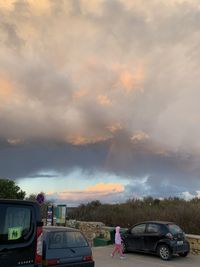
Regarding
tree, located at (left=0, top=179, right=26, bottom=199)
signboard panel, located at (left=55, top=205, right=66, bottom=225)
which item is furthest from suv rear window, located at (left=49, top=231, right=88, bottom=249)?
tree, located at (left=0, top=179, right=26, bottom=199)

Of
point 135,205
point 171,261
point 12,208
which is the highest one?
point 135,205

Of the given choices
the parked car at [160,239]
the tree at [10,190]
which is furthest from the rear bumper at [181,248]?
the tree at [10,190]

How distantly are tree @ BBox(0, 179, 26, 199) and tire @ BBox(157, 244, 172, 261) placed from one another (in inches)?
908

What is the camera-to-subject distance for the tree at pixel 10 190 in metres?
39.8

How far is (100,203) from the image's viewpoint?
145ft

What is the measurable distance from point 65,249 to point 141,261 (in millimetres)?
7787

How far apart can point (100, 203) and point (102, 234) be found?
17146 millimetres

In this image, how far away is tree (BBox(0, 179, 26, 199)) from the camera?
39.8 meters

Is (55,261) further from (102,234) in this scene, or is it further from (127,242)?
(102,234)

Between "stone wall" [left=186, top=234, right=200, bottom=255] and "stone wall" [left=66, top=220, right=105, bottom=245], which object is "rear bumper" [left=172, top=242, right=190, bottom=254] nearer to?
"stone wall" [left=186, top=234, right=200, bottom=255]

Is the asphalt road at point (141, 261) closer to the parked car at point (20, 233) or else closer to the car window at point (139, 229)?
the car window at point (139, 229)

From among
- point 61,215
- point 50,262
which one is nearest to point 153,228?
point 50,262

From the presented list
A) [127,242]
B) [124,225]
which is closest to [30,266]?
[127,242]

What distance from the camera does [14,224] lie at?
24.7 feet
